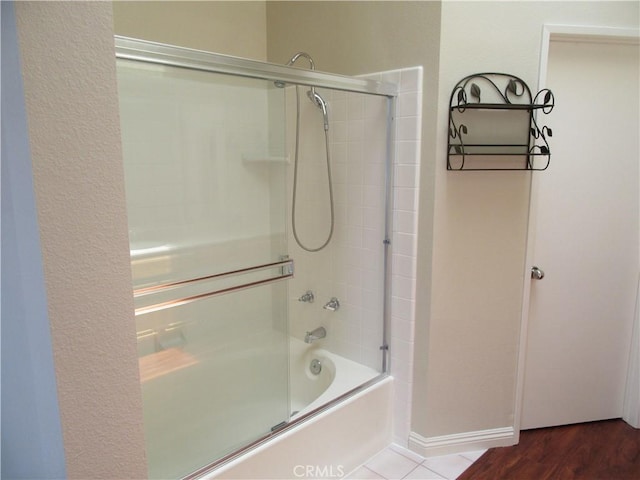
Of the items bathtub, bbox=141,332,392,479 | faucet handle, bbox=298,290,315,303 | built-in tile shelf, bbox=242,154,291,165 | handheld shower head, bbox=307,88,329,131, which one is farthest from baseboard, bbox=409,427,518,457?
handheld shower head, bbox=307,88,329,131

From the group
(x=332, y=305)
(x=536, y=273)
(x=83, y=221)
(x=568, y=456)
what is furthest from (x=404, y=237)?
(x=83, y=221)

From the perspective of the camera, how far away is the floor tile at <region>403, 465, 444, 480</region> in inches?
83.7

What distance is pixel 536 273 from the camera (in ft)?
7.65

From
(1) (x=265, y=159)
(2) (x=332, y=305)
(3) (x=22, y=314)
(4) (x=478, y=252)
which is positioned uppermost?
(1) (x=265, y=159)

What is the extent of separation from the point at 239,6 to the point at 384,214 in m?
1.54

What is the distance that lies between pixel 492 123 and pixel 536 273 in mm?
822

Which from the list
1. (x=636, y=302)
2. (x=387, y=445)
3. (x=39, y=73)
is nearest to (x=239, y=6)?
(x=39, y=73)

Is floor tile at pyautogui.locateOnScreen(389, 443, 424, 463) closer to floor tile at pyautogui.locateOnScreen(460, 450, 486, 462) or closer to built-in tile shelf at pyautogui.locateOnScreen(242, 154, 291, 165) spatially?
floor tile at pyautogui.locateOnScreen(460, 450, 486, 462)

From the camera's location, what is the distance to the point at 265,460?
181cm

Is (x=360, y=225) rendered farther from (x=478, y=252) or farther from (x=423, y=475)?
(x=423, y=475)

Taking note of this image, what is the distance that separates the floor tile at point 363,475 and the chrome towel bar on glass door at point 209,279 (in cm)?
97

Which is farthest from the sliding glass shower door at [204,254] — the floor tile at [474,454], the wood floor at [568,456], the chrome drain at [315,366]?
the wood floor at [568,456]

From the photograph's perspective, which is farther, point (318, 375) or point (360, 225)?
point (318, 375)

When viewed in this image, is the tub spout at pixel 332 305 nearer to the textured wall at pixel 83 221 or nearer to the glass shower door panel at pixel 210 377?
the glass shower door panel at pixel 210 377
